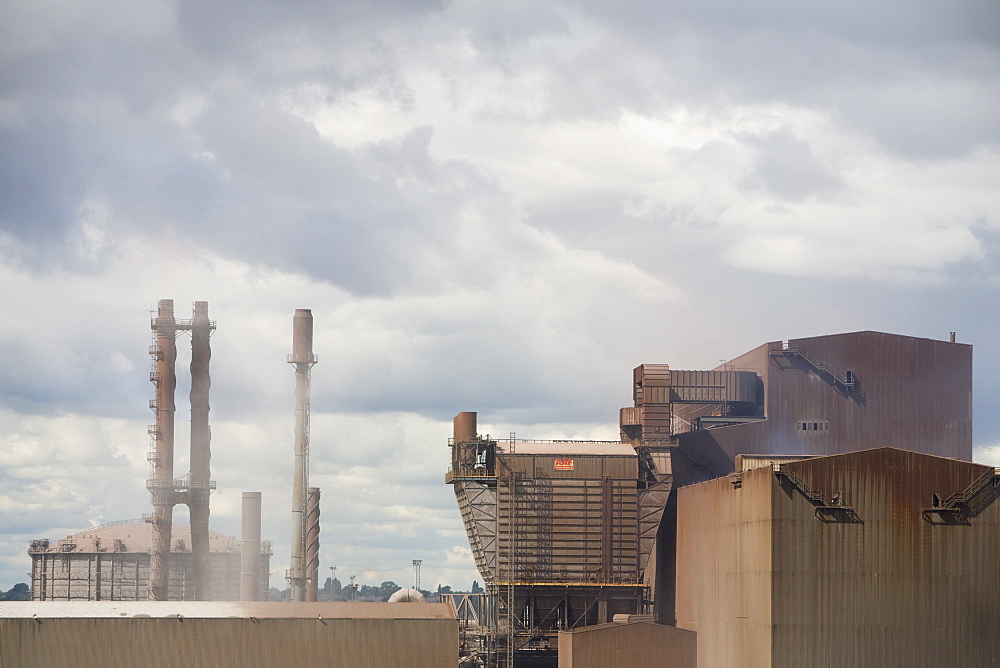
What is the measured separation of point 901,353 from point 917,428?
505cm

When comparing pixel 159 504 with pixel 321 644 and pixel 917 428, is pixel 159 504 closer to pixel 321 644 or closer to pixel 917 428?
pixel 321 644

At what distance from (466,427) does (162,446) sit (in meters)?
34.2

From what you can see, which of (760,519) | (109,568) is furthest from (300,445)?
(760,519)

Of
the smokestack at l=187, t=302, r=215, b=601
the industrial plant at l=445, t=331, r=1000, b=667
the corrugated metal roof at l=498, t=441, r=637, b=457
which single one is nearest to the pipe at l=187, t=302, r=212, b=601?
the smokestack at l=187, t=302, r=215, b=601

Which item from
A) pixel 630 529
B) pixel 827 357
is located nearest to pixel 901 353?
pixel 827 357

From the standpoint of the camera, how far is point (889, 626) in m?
56.3

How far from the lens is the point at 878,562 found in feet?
186

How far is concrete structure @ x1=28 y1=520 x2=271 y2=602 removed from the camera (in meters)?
114

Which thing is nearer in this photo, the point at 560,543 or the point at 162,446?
the point at 560,543

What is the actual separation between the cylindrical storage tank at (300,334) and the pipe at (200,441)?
702 centimetres

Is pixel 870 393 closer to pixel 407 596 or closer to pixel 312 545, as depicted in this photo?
pixel 407 596

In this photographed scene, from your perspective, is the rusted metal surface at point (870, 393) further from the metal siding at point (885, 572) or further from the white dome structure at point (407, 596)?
the metal siding at point (885, 572)

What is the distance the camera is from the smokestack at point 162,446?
103625 mm

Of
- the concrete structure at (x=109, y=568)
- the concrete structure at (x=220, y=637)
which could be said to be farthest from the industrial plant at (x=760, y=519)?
the concrete structure at (x=109, y=568)
